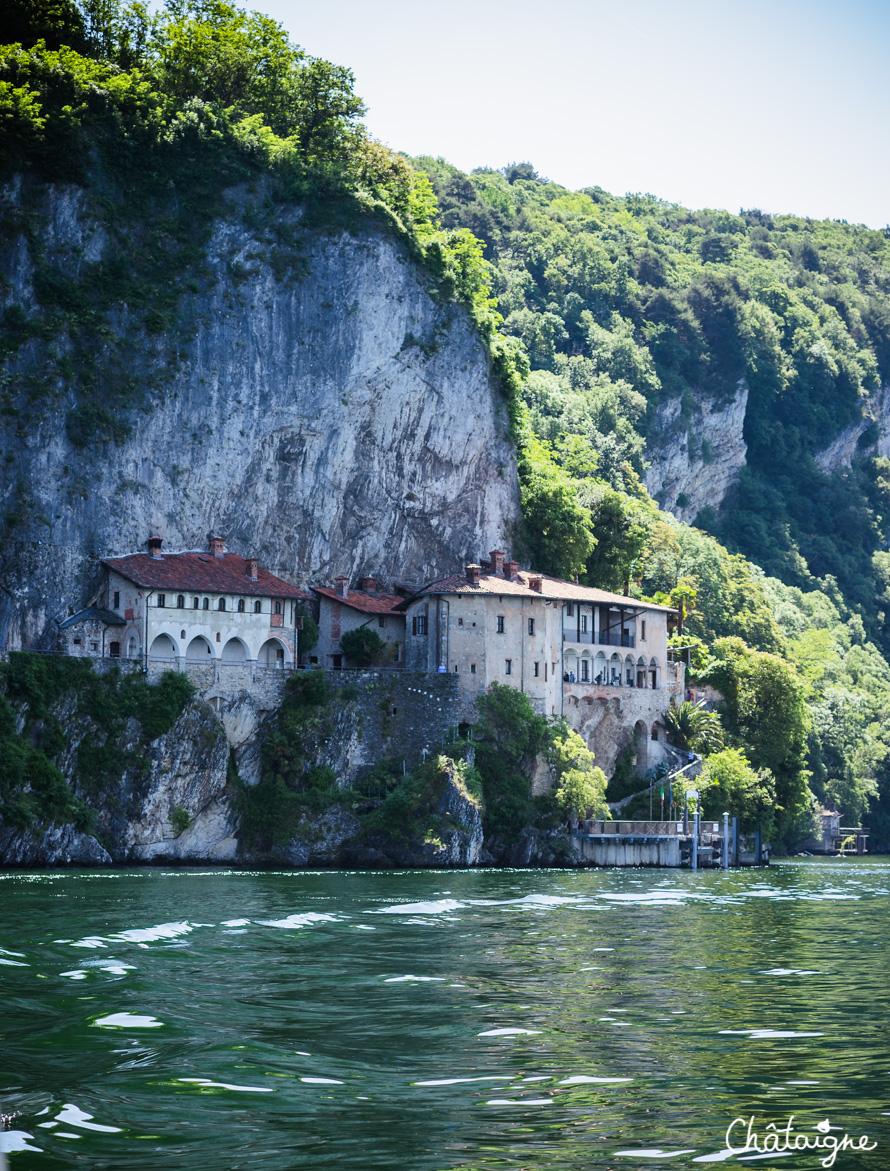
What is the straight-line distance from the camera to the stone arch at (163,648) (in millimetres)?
76250

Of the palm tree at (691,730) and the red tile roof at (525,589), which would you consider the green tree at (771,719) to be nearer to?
the palm tree at (691,730)

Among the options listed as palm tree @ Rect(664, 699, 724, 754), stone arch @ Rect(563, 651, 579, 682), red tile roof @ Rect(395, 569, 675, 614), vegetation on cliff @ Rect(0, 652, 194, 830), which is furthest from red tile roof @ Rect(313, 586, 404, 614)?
palm tree @ Rect(664, 699, 724, 754)

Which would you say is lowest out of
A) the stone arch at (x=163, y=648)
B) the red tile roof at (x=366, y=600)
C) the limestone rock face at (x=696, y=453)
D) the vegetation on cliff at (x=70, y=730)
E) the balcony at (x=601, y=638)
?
the vegetation on cliff at (x=70, y=730)

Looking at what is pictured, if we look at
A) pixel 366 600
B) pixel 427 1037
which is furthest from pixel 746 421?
pixel 427 1037

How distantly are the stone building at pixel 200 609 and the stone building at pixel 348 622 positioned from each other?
7.68 ft

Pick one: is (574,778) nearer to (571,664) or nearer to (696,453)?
(571,664)

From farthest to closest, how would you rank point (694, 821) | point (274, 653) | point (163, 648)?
point (694, 821), point (274, 653), point (163, 648)

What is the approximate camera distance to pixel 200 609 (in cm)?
7744

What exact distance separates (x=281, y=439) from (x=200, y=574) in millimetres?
11661

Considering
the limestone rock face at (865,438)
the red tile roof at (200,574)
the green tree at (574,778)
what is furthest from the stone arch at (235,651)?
the limestone rock face at (865,438)

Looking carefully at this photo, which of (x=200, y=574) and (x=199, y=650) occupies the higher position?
(x=200, y=574)

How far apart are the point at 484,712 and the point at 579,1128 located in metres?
61.6

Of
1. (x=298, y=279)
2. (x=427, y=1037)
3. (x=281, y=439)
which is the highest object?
(x=298, y=279)

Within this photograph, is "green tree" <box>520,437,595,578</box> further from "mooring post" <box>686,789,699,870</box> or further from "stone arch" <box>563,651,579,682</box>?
"mooring post" <box>686,789,699,870</box>
